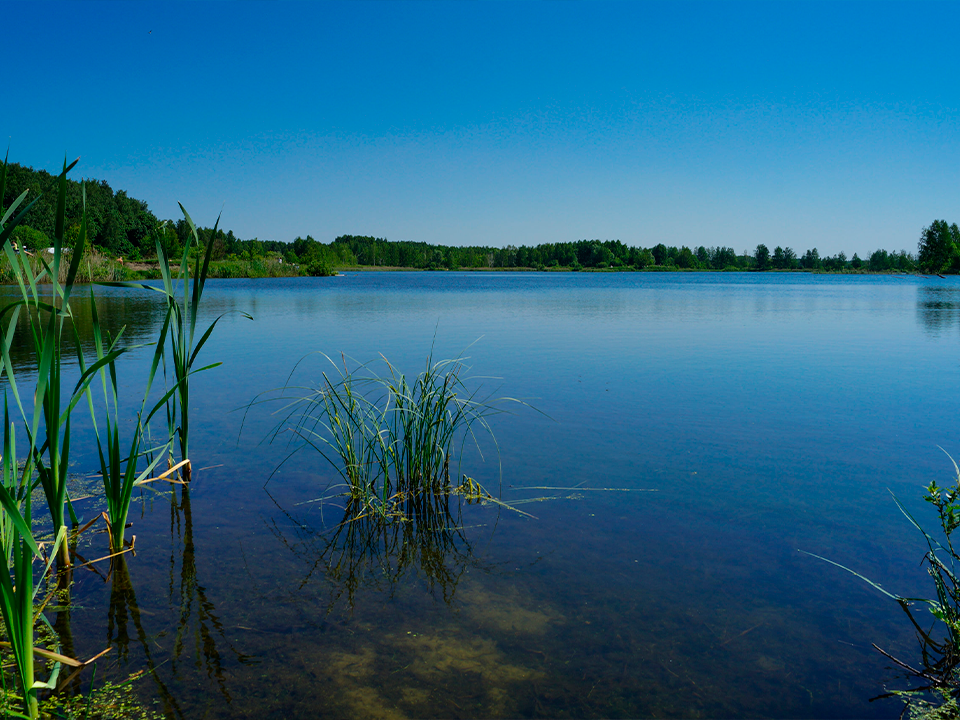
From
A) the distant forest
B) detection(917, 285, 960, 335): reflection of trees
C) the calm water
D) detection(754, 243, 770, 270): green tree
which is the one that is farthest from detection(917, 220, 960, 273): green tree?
the calm water

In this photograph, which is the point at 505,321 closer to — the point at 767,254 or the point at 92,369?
the point at 92,369

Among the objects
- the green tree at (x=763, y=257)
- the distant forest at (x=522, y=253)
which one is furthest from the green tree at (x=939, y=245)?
the green tree at (x=763, y=257)

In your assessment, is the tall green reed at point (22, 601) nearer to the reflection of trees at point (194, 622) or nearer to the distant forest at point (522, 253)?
the reflection of trees at point (194, 622)

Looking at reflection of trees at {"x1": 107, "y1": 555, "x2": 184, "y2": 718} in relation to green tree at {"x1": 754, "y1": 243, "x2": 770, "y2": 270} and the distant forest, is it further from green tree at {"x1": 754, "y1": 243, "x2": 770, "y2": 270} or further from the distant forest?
green tree at {"x1": 754, "y1": 243, "x2": 770, "y2": 270}

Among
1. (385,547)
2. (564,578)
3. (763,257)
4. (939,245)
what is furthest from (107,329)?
(763,257)

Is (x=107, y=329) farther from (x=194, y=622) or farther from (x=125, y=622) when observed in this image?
(x=194, y=622)

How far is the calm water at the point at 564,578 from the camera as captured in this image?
2.31 metres

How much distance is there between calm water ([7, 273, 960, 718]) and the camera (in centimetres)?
231

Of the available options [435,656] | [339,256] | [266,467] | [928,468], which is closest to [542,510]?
[435,656]

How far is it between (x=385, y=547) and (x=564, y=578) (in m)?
1.02

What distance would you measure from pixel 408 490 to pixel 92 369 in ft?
7.27

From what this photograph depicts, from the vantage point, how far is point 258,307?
65.7 feet

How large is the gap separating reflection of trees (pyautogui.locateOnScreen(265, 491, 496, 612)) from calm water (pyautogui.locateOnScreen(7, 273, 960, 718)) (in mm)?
17

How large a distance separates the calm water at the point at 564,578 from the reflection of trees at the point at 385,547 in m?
0.02
